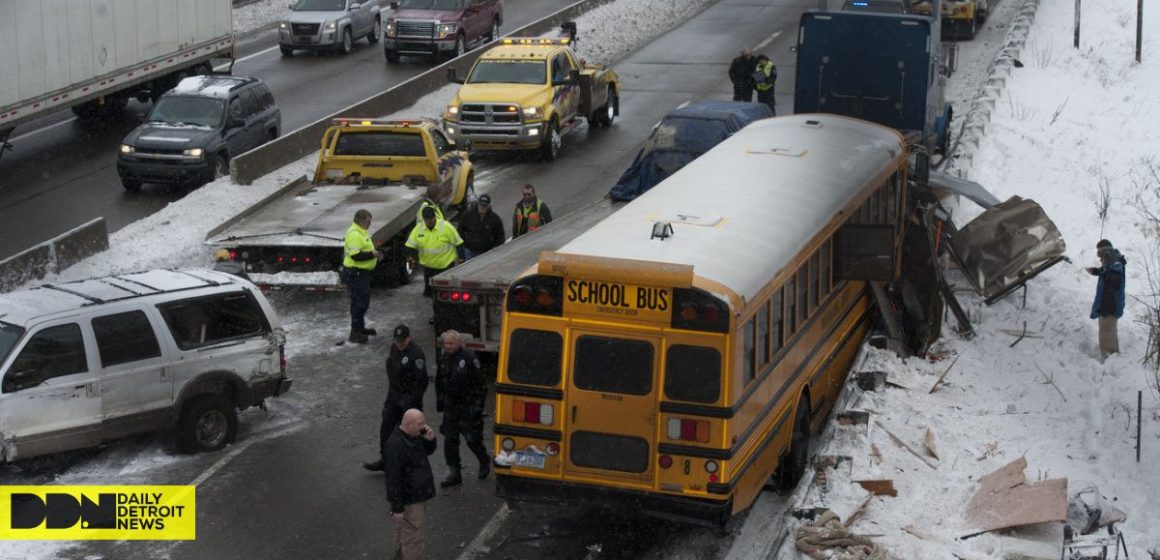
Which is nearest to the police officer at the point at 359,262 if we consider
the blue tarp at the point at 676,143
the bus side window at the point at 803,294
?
the blue tarp at the point at 676,143

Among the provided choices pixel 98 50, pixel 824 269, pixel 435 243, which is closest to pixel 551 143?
pixel 98 50

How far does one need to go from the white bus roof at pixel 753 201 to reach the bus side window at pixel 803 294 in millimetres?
282

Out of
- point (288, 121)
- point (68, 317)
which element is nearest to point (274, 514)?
point (68, 317)

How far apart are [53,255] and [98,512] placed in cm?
765

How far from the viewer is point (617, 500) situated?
10.9 metres

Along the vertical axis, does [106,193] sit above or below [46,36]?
below

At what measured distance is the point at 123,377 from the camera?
12.9 m

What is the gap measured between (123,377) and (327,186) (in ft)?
26.1

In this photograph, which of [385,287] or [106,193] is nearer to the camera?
[385,287]

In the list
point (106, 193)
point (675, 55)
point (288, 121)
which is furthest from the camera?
point (675, 55)

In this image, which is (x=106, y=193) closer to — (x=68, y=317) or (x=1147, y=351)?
(x=68, y=317)

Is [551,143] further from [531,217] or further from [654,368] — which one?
[654,368]

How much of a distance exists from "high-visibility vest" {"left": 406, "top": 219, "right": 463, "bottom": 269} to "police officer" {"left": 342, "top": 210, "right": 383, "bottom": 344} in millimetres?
518

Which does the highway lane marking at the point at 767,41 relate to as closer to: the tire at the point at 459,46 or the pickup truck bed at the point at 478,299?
the tire at the point at 459,46
